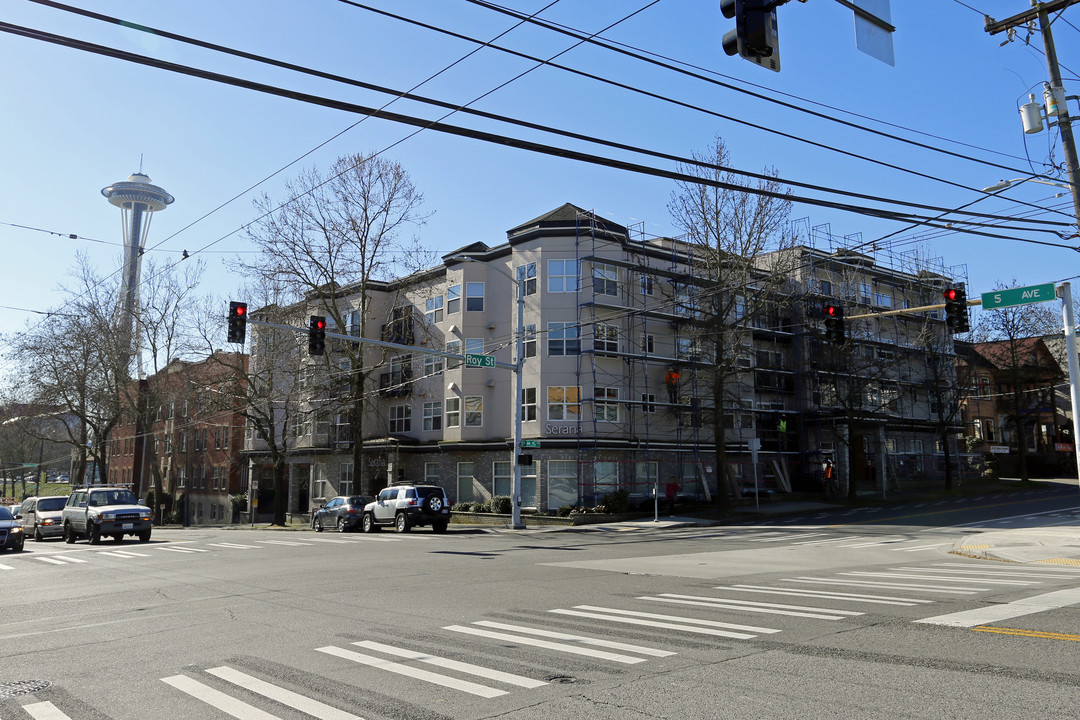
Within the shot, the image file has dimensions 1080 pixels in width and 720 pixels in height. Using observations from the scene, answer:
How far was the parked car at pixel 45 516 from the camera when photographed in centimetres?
3145

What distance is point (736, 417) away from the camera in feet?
146

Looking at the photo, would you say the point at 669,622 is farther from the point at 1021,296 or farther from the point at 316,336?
the point at 316,336

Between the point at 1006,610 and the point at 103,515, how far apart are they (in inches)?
1095

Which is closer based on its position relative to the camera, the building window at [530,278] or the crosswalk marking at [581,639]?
the crosswalk marking at [581,639]

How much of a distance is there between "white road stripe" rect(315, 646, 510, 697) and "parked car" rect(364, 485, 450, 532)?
75.0 ft

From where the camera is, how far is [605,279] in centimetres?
3931

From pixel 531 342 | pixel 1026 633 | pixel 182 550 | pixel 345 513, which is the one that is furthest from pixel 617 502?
pixel 1026 633

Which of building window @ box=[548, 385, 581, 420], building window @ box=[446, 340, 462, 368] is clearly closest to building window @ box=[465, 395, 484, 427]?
building window @ box=[446, 340, 462, 368]

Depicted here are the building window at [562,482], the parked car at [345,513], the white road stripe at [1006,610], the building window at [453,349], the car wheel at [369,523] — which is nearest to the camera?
the white road stripe at [1006,610]

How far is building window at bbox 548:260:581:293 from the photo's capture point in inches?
1523

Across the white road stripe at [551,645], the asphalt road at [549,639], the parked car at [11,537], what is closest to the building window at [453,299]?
the parked car at [11,537]

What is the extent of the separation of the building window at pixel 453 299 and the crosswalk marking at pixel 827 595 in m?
32.3

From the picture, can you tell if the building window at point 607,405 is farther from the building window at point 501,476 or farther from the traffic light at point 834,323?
the traffic light at point 834,323

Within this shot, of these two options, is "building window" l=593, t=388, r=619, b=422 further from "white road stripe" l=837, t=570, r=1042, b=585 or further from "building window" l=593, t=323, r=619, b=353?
"white road stripe" l=837, t=570, r=1042, b=585
